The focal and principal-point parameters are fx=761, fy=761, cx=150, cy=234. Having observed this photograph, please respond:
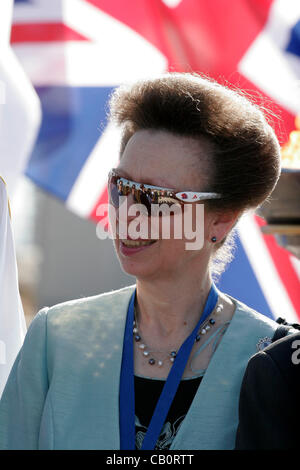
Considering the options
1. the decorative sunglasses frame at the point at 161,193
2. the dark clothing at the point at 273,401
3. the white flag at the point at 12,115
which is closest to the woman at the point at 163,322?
the decorative sunglasses frame at the point at 161,193

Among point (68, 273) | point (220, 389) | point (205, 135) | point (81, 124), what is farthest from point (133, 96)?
point (68, 273)

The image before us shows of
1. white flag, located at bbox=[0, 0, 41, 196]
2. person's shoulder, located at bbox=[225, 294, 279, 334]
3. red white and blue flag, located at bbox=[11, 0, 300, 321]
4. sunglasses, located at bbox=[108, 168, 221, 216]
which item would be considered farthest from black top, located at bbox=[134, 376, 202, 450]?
red white and blue flag, located at bbox=[11, 0, 300, 321]

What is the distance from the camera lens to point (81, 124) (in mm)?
4266

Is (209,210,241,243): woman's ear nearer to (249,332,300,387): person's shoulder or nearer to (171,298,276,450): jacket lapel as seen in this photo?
(171,298,276,450): jacket lapel

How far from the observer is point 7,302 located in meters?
2.18

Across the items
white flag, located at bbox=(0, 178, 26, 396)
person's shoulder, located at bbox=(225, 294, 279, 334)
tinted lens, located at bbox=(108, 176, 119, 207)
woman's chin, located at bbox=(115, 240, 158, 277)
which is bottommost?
white flag, located at bbox=(0, 178, 26, 396)

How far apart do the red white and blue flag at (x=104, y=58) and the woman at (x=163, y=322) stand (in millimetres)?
2038

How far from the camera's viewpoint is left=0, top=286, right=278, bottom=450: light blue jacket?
1933 millimetres

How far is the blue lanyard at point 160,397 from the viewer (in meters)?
1.92

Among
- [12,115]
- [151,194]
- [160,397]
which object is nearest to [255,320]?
[160,397]

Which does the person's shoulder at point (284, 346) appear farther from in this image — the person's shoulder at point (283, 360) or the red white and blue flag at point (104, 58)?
the red white and blue flag at point (104, 58)
